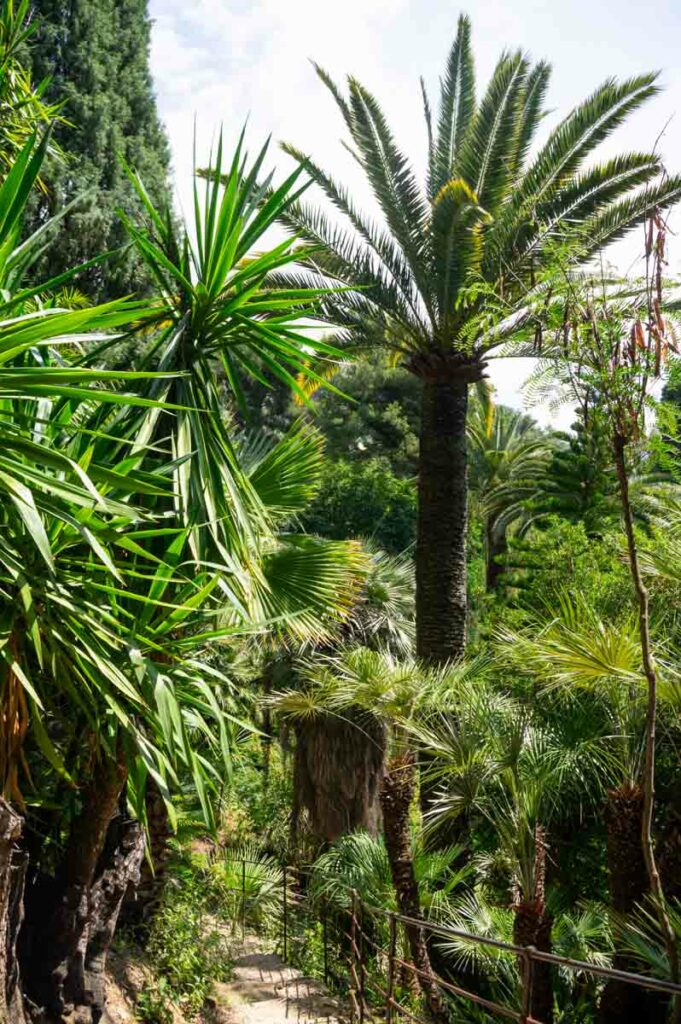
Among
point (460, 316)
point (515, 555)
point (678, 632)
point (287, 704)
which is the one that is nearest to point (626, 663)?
point (678, 632)

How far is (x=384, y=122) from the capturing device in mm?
12172

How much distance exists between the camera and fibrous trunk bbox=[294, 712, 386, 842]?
1296 cm

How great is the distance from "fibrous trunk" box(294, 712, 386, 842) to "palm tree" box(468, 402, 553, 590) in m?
13.6

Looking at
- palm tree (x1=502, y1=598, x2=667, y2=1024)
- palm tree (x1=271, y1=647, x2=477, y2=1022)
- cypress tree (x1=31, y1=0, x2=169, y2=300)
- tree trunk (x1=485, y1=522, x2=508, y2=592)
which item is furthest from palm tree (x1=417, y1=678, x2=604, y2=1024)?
tree trunk (x1=485, y1=522, x2=508, y2=592)

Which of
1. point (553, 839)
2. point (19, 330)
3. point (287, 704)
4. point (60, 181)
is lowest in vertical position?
point (553, 839)

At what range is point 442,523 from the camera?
11.6m

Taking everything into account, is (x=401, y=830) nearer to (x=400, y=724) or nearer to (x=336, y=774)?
(x=400, y=724)

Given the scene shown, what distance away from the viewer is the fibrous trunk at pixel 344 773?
13.0 m

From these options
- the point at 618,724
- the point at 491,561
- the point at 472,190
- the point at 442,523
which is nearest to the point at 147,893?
the point at 618,724

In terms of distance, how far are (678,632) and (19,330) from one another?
6705 mm

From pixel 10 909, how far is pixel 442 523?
286 inches

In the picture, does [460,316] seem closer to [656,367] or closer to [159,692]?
[656,367]

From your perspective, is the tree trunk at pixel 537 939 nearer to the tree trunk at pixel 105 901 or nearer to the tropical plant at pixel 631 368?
the tropical plant at pixel 631 368

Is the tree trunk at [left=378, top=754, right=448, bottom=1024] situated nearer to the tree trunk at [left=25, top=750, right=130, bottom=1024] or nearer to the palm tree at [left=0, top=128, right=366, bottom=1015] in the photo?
the palm tree at [left=0, top=128, right=366, bottom=1015]
